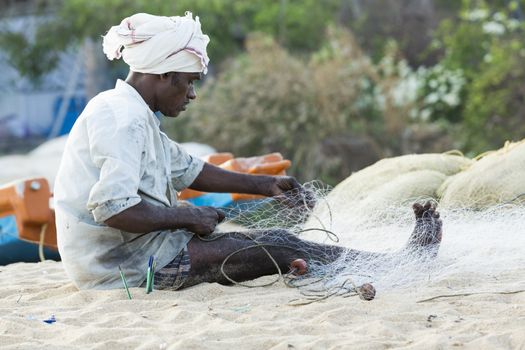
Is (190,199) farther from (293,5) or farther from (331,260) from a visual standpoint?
(293,5)

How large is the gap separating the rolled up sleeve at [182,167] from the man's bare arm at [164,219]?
2.23ft

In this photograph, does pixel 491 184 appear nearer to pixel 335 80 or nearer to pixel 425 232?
pixel 425 232

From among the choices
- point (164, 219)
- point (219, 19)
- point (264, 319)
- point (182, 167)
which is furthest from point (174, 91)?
point (219, 19)

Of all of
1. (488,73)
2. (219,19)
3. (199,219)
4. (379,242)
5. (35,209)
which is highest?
(219,19)

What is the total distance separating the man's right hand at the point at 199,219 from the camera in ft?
16.9

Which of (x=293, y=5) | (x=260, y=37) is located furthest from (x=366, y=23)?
(x=260, y=37)

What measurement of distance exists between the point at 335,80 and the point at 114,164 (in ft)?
32.5

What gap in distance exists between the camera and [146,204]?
4.98m

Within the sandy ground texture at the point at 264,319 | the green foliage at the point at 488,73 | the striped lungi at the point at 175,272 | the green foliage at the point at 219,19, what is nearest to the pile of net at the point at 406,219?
the sandy ground texture at the point at 264,319

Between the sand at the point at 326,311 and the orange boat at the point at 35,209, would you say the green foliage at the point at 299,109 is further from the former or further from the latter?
the sand at the point at 326,311

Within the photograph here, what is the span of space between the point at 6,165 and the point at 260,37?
455 centimetres

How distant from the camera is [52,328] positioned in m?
4.56

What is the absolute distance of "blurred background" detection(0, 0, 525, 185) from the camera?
14312 millimetres

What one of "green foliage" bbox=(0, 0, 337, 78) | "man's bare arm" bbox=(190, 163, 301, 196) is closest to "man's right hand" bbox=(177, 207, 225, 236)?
"man's bare arm" bbox=(190, 163, 301, 196)
